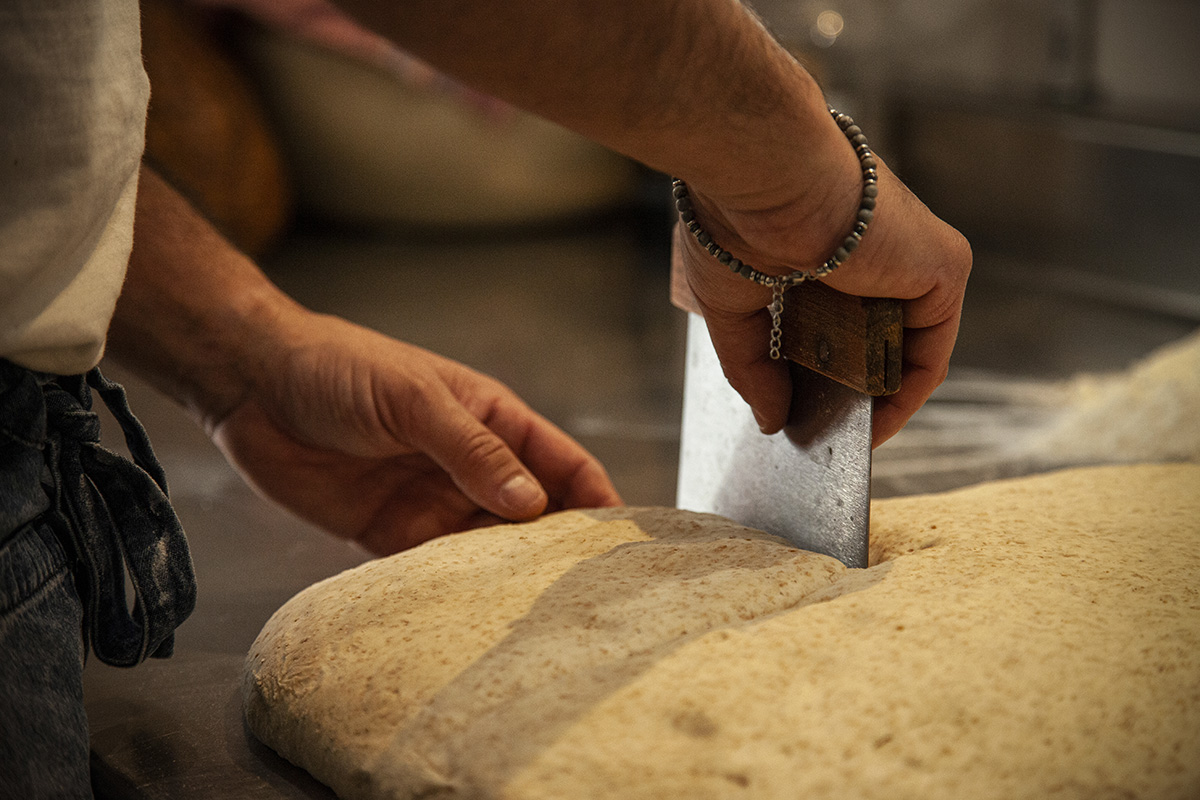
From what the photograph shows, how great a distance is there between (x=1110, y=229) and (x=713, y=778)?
196 cm

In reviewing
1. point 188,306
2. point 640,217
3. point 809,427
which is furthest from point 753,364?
point 640,217

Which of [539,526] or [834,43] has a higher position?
[834,43]

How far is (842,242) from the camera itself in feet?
2.49

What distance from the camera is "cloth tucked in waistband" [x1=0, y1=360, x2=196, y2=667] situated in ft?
2.21

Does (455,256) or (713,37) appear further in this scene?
(455,256)

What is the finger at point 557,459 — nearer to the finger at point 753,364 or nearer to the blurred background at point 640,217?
Result: the blurred background at point 640,217

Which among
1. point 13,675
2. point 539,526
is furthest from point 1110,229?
point 13,675

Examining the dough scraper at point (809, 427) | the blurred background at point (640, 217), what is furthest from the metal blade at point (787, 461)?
the blurred background at point (640, 217)

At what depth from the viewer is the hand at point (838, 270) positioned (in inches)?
29.2

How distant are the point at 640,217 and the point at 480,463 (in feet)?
6.23

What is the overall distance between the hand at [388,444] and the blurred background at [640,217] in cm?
6

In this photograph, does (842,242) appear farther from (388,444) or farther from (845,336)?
(388,444)

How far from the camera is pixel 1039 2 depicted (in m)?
2.66

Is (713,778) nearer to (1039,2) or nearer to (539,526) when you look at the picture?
(539,526)
